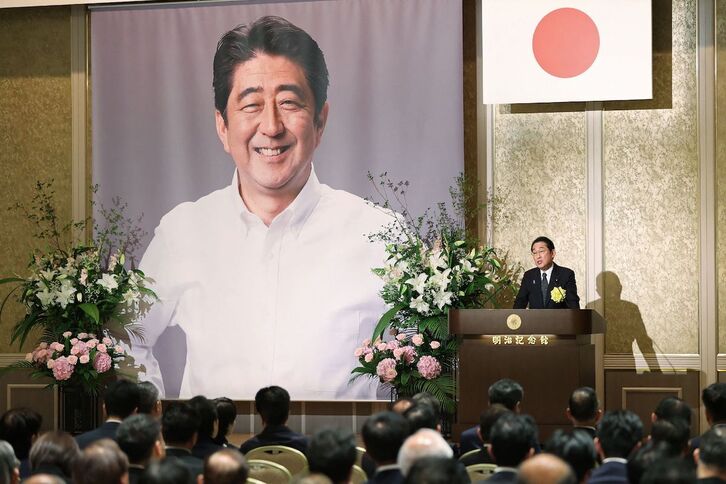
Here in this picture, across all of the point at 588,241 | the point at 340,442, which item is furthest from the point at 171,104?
the point at 340,442

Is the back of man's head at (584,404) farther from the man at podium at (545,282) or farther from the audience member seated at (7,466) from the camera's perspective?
the man at podium at (545,282)

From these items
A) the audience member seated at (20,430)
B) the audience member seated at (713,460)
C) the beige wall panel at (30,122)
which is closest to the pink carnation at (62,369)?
the beige wall panel at (30,122)

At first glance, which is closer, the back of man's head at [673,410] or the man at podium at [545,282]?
the back of man's head at [673,410]

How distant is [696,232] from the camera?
9.26m

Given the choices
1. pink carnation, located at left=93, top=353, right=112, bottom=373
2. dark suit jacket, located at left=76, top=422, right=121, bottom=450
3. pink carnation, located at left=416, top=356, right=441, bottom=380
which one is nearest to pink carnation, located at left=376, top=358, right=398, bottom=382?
pink carnation, located at left=416, top=356, right=441, bottom=380

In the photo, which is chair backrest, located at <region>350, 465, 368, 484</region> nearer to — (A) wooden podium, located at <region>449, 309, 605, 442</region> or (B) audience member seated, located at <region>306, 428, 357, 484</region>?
(B) audience member seated, located at <region>306, 428, 357, 484</region>

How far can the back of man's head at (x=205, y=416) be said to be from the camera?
4859 millimetres

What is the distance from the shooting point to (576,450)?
12.4ft

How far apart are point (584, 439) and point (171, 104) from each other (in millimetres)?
6833

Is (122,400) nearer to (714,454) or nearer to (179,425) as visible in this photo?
(179,425)

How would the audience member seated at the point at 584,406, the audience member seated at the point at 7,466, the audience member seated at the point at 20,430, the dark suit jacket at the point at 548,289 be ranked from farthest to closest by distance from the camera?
the dark suit jacket at the point at 548,289 → the audience member seated at the point at 584,406 → the audience member seated at the point at 20,430 → the audience member seated at the point at 7,466

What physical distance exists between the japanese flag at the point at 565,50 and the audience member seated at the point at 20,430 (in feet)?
18.6

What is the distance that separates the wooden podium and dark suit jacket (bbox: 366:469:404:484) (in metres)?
3.46

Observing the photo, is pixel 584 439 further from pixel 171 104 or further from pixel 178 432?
pixel 171 104
